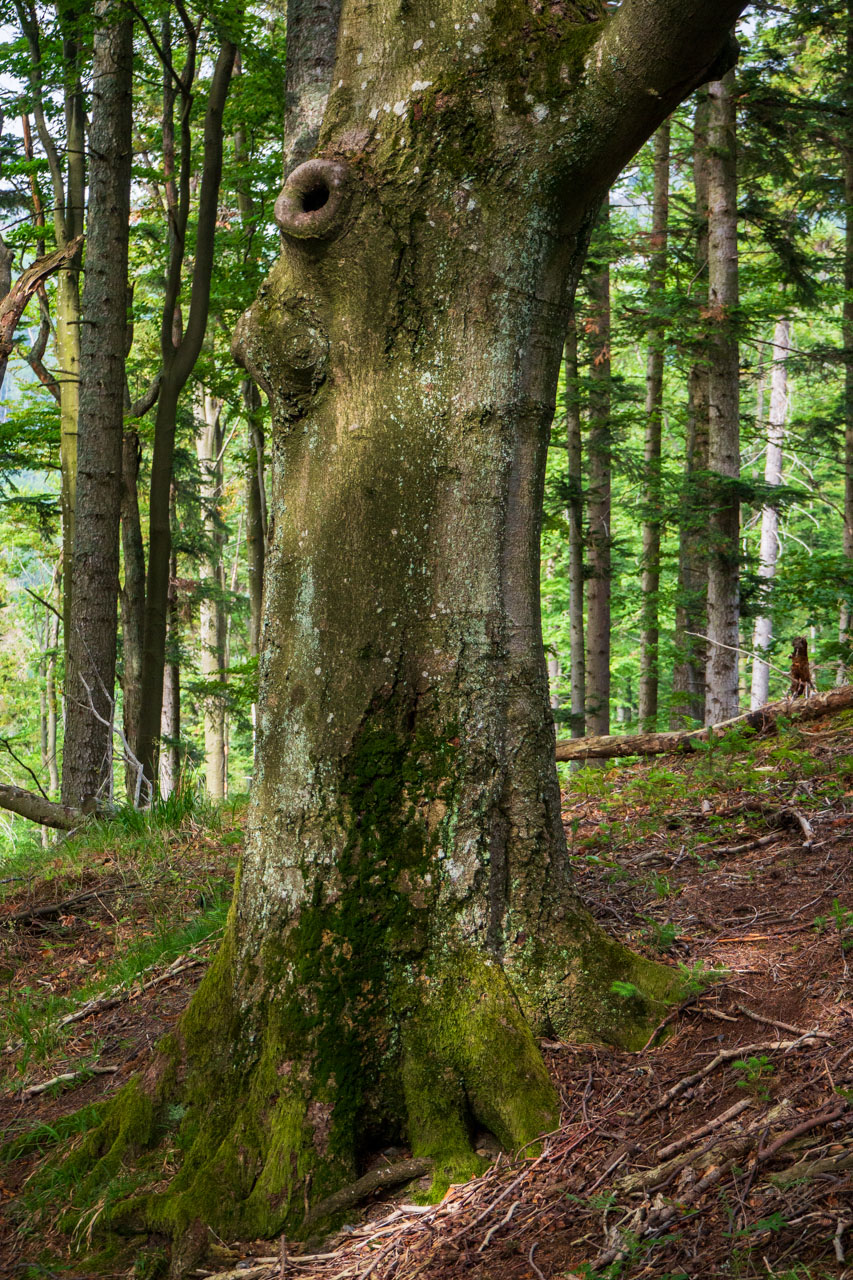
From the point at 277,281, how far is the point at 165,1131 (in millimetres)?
2868

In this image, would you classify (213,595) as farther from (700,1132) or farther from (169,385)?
(700,1132)

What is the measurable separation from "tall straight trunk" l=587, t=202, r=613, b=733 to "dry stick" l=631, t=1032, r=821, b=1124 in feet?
37.7

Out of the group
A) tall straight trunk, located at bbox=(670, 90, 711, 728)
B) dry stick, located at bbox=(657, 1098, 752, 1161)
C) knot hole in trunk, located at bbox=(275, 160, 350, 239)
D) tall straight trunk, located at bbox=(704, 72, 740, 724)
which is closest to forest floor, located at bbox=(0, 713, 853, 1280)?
dry stick, located at bbox=(657, 1098, 752, 1161)

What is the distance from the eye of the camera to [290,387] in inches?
123

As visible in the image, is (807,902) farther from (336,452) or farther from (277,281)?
(277,281)

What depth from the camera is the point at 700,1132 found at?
7.70ft

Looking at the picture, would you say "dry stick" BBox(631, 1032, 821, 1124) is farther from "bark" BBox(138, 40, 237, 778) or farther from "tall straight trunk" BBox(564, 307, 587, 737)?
"tall straight trunk" BBox(564, 307, 587, 737)

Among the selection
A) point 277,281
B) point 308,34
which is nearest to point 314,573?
point 277,281

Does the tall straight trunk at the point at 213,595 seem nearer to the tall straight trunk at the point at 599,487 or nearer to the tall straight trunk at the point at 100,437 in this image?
the tall straight trunk at the point at 599,487

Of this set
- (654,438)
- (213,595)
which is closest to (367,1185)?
(654,438)

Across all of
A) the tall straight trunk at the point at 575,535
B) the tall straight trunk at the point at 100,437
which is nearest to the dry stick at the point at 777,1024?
the tall straight trunk at the point at 100,437

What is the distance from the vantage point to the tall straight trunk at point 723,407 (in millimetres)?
10289

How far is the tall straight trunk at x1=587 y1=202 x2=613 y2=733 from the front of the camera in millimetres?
A: 14258

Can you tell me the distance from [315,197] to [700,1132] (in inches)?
119
